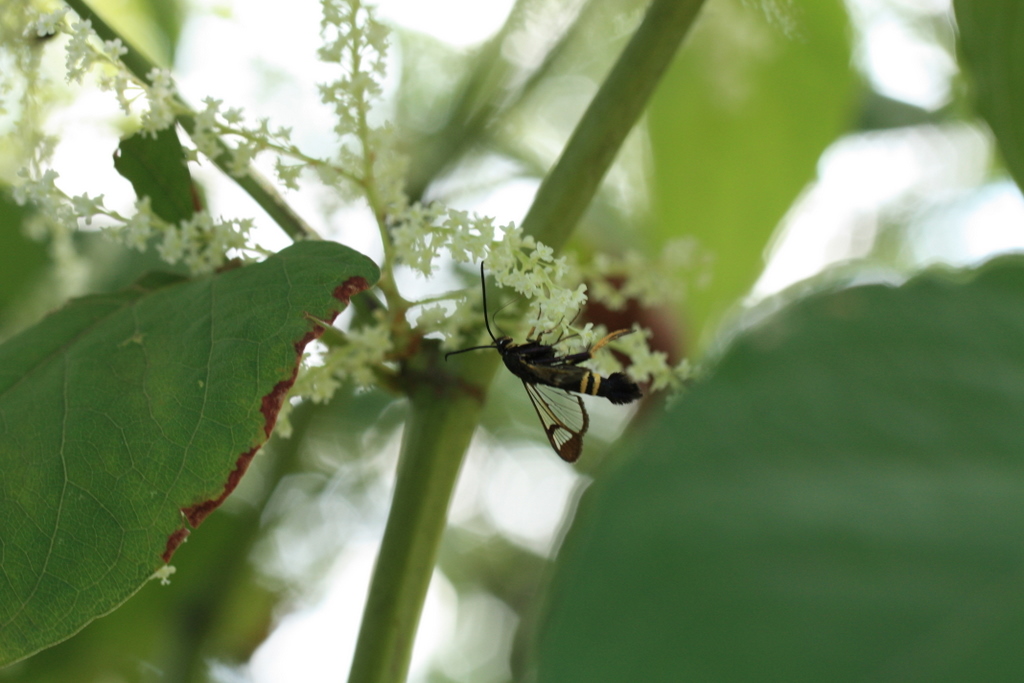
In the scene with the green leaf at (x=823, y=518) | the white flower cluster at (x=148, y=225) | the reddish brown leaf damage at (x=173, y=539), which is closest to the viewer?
the green leaf at (x=823, y=518)

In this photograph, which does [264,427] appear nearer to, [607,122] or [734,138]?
[607,122]

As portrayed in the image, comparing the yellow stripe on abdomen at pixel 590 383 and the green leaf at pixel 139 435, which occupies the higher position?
the yellow stripe on abdomen at pixel 590 383

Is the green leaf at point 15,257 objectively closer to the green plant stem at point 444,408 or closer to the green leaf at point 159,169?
the green leaf at point 159,169

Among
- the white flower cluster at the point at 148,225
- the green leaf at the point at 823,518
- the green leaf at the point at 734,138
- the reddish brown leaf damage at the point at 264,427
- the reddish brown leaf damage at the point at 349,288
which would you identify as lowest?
the green leaf at the point at 823,518

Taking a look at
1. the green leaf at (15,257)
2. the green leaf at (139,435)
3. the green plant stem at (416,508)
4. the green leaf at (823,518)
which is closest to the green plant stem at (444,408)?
the green plant stem at (416,508)

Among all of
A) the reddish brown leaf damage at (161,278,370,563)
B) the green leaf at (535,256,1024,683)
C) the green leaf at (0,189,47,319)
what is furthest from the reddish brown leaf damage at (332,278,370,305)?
the green leaf at (0,189,47,319)

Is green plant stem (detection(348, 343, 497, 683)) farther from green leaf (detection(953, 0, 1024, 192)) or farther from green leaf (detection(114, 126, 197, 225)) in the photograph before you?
green leaf (detection(953, 0, 1024, 192))
